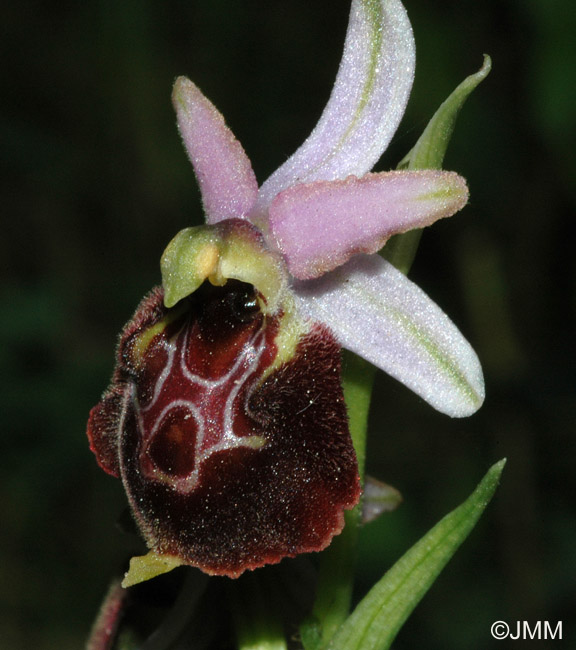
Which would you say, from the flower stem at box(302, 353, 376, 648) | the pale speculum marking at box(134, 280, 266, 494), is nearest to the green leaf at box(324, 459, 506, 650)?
the flower stem at box(302, 353, 376, 648)

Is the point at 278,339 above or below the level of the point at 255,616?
above

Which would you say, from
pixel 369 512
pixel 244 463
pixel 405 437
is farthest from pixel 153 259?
pixel 244 463

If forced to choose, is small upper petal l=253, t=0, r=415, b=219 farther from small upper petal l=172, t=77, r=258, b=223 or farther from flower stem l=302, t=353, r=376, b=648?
flower stem l=302, t=353, r=376, b=648

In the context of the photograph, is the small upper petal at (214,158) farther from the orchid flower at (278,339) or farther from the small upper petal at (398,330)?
the small upper petal at (398,330)

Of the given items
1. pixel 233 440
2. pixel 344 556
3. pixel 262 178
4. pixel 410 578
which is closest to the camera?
pixel 233 440

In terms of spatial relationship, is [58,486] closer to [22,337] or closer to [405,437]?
[22,337]

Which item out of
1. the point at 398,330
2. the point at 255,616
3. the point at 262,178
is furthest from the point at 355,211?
the point at 262,178

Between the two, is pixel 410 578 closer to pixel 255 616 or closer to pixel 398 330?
pixel 255 616
